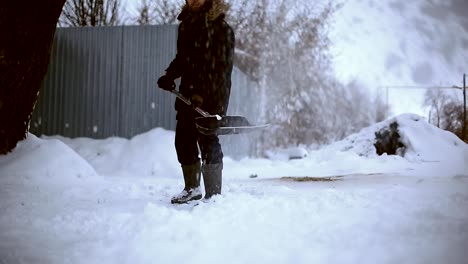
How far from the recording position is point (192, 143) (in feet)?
10.5

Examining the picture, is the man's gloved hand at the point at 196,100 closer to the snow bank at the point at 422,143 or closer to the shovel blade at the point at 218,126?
the shovel blade at the point at 218,126

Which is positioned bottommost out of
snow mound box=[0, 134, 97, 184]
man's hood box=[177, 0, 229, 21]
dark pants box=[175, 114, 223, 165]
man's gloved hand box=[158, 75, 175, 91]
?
snow mound box=[0, 134, 97, 184]

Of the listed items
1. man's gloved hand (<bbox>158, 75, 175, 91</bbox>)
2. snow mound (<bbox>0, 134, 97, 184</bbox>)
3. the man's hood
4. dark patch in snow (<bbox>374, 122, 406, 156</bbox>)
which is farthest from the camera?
dark patch in snow (<bbox>374, 122, 406, 156</bbox>)

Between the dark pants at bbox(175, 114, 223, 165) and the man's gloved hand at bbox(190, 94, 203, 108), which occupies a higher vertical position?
the man's gloved hand at bbox(190, 94, 203, 108)

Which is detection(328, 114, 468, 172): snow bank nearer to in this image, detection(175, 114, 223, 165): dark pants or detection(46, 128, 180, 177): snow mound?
detection(46, 128, 180, 177): snow mound

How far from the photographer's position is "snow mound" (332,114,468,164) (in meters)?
7.38

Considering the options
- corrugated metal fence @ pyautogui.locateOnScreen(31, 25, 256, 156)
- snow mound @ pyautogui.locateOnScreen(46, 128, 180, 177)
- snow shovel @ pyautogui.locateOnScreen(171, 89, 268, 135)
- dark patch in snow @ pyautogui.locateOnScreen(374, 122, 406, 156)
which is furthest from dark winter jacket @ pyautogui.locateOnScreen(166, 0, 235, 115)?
dark patch in snow @ pyautogui.locateOnScreen(374, 122, 406, 156)

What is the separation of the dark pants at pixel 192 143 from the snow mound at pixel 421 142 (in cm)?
Result: 536

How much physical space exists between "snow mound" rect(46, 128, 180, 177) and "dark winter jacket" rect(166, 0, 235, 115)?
11.1 ft

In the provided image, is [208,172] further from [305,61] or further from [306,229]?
[305,61]

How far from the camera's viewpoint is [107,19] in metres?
14.7

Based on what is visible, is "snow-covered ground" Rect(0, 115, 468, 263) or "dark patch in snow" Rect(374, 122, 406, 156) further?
"dark patch in snow" Rect(374, 122, 406, 156)

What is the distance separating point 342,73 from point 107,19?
369 inches

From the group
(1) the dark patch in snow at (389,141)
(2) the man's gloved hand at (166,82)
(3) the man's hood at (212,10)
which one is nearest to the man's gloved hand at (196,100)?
(2) the man's gloved hand at (166,82)
